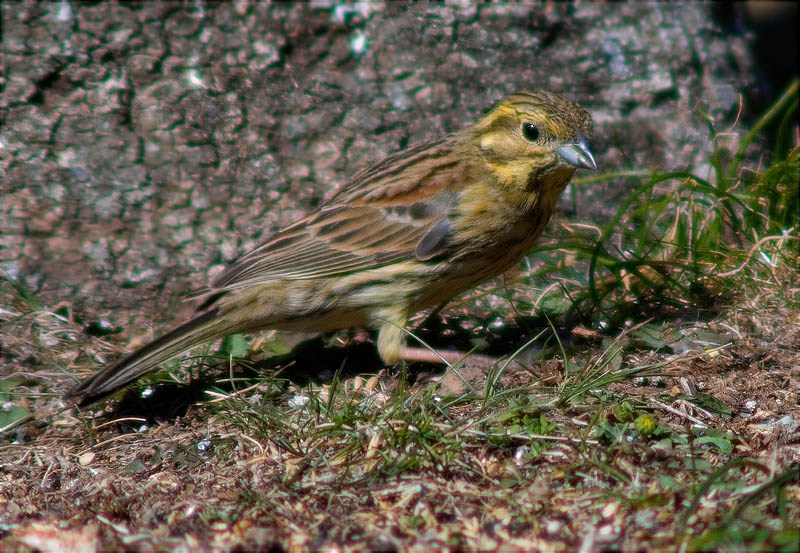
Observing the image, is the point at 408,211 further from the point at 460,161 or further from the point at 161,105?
the point at 161,105

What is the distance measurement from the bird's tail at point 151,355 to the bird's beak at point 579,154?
1864 millimetres

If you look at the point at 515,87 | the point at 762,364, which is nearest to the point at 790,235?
the point at 762,364

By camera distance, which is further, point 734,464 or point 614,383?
point 614,383

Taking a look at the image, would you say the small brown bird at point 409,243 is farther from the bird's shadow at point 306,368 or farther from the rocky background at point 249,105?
the rocky background at point 249,105

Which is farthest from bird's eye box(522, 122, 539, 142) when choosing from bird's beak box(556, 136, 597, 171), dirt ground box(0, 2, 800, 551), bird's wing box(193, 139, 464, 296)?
dirt ground box(0, 2, 800, 551)

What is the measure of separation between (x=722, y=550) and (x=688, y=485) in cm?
62

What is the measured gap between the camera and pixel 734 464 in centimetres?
299

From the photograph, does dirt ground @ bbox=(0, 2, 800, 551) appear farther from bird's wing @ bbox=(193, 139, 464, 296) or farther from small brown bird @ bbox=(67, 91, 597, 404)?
bird's wing @ bbox=(193, 139, 464, 296)

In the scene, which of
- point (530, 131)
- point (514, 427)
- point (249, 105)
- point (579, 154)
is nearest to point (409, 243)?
point (530, 131)

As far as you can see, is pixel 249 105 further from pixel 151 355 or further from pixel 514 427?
pixel 514 427

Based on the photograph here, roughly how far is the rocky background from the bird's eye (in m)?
1.31

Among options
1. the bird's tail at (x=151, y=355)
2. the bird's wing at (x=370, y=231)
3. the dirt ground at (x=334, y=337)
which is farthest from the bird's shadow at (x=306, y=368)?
the bird's wing at (x=370, y=231)

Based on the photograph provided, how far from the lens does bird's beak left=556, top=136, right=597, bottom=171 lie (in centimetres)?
421

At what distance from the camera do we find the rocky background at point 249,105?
548cm
